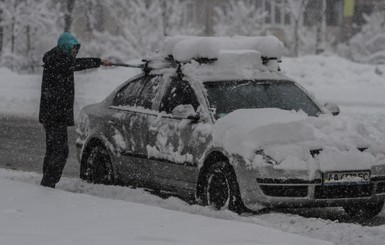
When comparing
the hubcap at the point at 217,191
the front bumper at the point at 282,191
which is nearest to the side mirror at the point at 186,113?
the hubcap at the point at 217,191

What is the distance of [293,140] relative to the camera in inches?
367

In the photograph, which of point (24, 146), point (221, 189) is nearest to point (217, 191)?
point (221, 189)

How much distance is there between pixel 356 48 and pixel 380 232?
4804 cm

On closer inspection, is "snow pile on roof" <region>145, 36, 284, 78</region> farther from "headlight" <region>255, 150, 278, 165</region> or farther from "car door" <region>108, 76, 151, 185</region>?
"headlight" <region>255, 150, 278, 165</region>

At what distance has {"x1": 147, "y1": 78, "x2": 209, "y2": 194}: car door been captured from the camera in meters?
9.88

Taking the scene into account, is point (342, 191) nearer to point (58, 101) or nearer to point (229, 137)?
point (229, 137)

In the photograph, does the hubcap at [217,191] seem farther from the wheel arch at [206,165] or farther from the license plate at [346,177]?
the license plate at [346,177]

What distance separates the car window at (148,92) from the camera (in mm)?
10898

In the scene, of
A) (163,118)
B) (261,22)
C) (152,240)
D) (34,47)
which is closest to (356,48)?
(261,22)

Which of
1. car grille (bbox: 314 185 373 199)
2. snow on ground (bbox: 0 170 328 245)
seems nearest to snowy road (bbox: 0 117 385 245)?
car grille (bbox: 314 185 373 199)

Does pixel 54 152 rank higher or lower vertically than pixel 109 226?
lower

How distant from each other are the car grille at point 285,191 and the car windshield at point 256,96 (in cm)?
119

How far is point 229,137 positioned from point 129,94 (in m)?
2.30

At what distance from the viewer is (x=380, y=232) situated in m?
7.93
